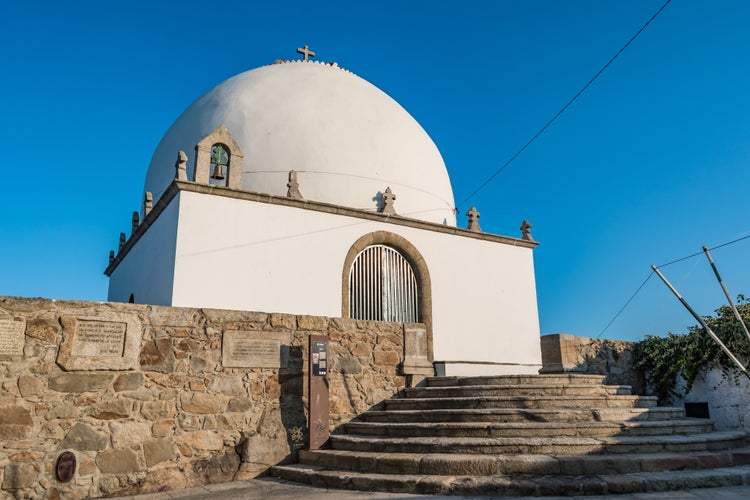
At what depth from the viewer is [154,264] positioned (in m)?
11.8

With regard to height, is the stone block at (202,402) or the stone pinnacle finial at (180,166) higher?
the stone pinnacle finial at (180,166)

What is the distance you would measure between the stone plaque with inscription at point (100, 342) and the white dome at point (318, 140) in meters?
6.93

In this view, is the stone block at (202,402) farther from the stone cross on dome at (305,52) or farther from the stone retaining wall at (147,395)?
the stone cross on dome at (305,52)

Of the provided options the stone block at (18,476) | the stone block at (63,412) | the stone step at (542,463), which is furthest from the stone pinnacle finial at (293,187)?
the stone block at (18,476)

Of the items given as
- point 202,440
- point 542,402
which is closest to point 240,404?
point 202,440

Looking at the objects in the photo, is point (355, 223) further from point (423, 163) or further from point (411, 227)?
point (423, 163)

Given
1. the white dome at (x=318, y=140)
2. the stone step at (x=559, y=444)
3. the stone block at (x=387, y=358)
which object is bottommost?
the stone step at (x=559, y=444)

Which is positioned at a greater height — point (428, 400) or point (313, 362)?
point (313, 362)

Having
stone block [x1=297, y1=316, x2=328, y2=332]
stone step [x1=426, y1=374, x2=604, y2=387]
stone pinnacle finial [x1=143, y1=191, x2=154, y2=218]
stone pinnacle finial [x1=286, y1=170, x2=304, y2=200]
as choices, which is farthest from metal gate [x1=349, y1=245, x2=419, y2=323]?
stone pinnacle finial [x1=143, y1=191, x2=154, y2=218]

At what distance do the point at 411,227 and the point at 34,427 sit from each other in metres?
9.37

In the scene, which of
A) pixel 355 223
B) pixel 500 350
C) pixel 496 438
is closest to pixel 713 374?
pixel 500 350

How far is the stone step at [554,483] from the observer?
4961mm

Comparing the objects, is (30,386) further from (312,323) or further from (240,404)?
(312,323)

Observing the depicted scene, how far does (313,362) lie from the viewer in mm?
7176
